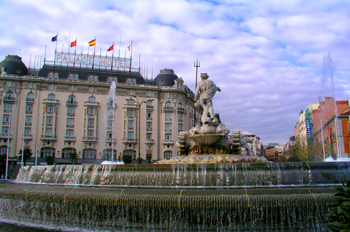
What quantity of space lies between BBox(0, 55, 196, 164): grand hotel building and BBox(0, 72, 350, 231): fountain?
46.9 metres

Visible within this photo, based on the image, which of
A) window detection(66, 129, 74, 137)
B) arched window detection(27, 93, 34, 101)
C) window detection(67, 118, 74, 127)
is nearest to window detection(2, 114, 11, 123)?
A: arched window detection(27, 93, 34, 101)

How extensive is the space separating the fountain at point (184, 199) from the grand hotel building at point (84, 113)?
4693cm

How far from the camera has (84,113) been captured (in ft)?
218

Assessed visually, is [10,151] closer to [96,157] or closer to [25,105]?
[25,105]

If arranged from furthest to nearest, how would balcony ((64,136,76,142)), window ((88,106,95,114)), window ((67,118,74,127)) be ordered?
window ((88,106,95,114))
window ((67,118,74,127))
balcony ((64,136,76,142))

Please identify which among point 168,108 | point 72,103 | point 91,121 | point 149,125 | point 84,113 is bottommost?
point 149,125

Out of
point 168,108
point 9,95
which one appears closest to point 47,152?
point 9,95

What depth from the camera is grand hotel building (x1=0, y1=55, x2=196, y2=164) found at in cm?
6291

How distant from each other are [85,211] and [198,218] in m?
3.86

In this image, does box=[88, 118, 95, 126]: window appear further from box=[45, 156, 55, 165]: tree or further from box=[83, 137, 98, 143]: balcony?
box=[45, 156, 55, 165]: tree

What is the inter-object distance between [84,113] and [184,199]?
61.0 meters

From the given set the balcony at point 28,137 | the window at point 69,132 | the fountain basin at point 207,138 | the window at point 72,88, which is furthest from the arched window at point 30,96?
the fountain basin at point 207,138

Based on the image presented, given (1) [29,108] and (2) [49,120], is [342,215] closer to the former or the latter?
(2) [49,120]

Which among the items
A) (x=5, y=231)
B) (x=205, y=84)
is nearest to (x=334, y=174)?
(x=205, y=84)
